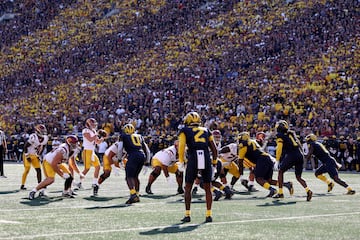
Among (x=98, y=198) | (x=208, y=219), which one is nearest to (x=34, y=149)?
(x=98, y=198)

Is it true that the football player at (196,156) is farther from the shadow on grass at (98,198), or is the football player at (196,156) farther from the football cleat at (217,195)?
the shadow on grass at (98,198)

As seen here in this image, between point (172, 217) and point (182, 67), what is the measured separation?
25.8 meters

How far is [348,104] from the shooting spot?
25.8m

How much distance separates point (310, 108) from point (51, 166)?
1513 centimetres

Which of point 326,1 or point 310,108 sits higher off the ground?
point 326,1

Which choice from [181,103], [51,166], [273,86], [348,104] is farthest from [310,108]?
[51,166]

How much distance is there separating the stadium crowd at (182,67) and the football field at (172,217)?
411 inches

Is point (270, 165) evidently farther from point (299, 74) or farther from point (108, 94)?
point (108, 94)

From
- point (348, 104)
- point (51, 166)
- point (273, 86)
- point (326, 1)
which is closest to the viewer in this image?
point (51, 166)

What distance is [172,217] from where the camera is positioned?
10.1m

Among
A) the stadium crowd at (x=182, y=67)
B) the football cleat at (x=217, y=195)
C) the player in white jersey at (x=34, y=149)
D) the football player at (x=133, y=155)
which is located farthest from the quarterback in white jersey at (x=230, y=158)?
the stadium crowd at (x=182, y=67)

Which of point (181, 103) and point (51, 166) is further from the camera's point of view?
point (181, 103)

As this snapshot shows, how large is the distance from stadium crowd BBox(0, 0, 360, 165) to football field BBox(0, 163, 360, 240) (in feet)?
34.3

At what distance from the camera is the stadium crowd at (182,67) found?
2791 centimetres
